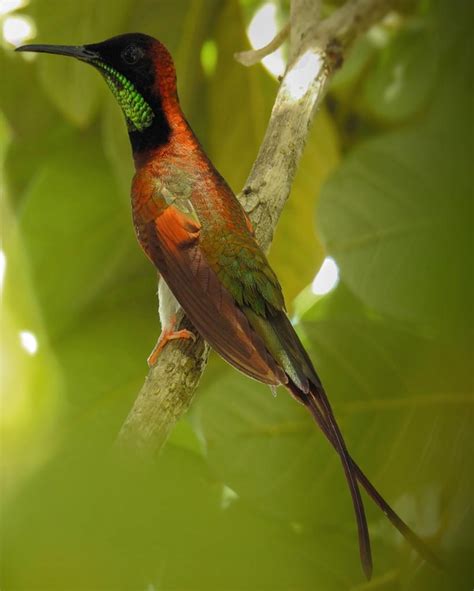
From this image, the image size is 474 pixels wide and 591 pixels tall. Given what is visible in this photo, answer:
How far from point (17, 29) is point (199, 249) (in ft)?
1.97

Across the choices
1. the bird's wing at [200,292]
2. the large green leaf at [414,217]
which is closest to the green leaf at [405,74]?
the large green leaf at [414,217]

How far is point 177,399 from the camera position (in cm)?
77

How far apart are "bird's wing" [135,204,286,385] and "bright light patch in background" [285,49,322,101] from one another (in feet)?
0.66

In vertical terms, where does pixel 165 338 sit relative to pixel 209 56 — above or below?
below

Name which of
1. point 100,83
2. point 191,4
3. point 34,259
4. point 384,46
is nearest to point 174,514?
point 34,259

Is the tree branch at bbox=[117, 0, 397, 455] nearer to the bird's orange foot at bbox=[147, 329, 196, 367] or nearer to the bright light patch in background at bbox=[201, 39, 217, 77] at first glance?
the bird's orange foot at bbox=[147, 329, 196, 367]

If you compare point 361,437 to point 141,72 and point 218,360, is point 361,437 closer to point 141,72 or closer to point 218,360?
point 218,360

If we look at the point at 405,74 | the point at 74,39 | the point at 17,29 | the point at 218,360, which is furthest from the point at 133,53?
the point at 405,74

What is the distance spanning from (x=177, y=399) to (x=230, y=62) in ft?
2.54

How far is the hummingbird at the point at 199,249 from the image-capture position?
0.83m

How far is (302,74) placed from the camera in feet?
3.51

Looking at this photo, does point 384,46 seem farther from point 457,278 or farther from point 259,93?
point 457,278

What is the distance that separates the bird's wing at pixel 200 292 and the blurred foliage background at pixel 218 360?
0.29 ft

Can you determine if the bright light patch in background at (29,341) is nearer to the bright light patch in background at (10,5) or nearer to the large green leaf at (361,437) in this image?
the large green leaf at (361,437)
